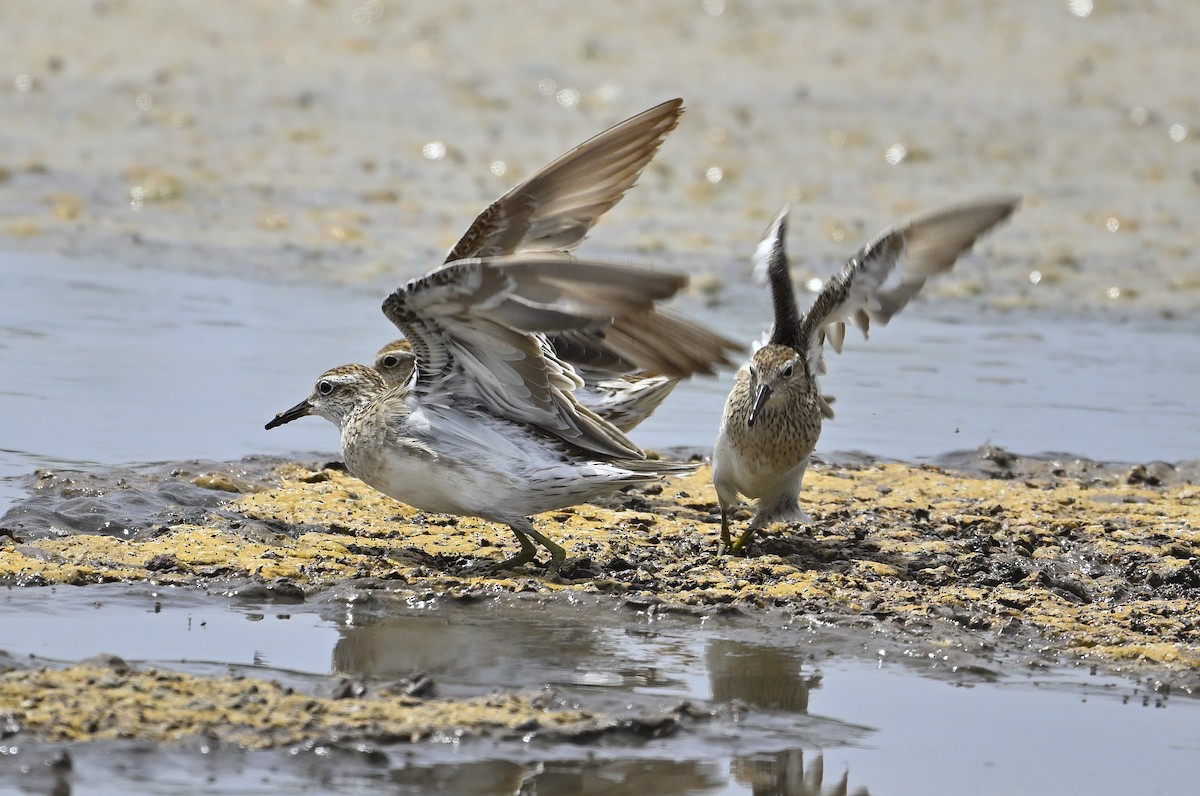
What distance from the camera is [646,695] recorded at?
609 cm

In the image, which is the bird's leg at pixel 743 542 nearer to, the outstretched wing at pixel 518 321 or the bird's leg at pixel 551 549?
the outstretched wing at pixel 518 321

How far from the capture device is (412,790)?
16.8ft

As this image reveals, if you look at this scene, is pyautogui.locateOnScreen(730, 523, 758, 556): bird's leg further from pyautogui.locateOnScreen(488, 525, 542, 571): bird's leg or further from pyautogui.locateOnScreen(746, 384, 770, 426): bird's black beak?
pyautogui.locateOnScreen(488, 525, 542, 571): bird's leg

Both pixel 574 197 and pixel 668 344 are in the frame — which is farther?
pixel 574 197

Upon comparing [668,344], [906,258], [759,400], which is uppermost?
[906,258]

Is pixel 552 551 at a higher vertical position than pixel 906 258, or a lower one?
lower

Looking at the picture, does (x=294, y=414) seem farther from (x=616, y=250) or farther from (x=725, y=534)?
(x=616, y=250)

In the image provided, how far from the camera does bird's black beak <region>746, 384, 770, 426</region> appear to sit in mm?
8484

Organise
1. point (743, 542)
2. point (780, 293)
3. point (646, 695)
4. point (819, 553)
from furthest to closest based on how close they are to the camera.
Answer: point (780, 293) < point (743, 542) < point (819, 553) < point (646, 695)

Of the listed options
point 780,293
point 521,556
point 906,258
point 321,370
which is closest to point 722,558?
point 521,556

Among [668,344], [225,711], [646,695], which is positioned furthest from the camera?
[668,344]

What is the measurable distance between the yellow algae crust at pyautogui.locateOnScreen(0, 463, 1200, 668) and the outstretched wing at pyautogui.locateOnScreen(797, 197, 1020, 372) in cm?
107

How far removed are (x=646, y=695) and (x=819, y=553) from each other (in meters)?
2.39

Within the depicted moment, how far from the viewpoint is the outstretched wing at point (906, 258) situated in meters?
8.76
